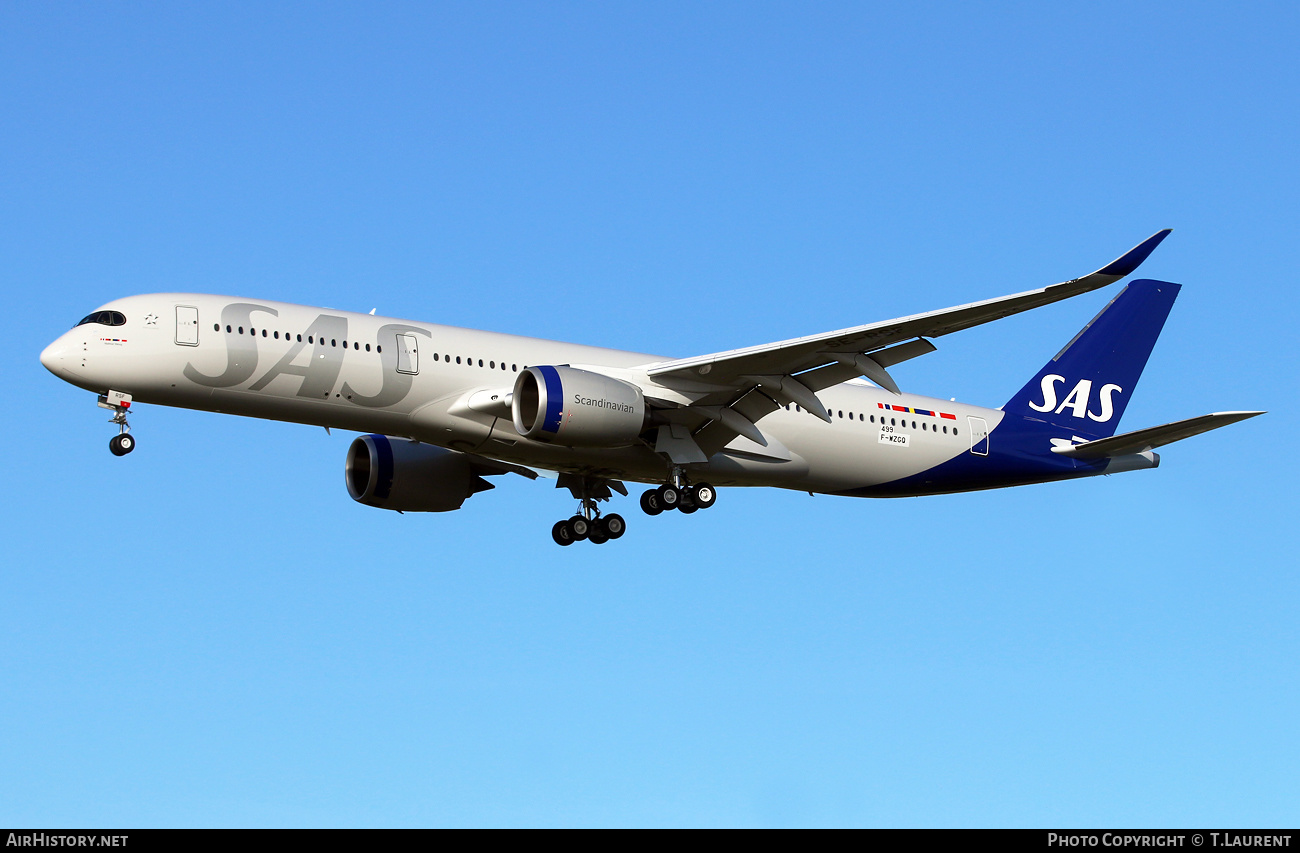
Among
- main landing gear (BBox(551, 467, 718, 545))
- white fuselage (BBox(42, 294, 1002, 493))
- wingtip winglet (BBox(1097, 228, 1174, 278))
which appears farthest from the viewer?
main landing gear (BBox(551, 467, 718, 545))

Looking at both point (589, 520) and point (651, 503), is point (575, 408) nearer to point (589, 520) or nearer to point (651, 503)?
point (651, 503)

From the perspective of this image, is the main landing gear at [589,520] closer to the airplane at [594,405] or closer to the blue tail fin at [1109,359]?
the airplane at [594,405]

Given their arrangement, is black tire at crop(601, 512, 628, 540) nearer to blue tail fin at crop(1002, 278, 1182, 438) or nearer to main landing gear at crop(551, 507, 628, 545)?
main landing gear at crop(551, 507, 628, 545)

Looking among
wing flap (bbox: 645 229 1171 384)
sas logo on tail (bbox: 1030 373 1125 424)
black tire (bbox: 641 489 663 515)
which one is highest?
sas logo on tail (bbox: 1030 373 1125 424)

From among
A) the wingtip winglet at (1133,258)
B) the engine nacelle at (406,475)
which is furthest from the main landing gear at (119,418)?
the wingtip winglet at (1133,258)

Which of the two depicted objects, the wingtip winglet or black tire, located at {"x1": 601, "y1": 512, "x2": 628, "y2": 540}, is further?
black tire, located at {"x1": 601, "y1": 512, "x2": 628, "y2": 540}

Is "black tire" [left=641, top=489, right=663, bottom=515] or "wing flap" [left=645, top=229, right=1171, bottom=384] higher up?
"wing flap" [left=645, top=229, right=1171, bottom=384]

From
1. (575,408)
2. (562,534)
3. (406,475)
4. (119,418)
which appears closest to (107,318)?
(119,418)

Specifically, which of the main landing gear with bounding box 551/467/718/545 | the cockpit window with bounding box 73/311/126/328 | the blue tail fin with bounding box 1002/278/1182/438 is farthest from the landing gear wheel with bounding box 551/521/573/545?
the blue tail fin with bounding box 1002/278/1182/438
